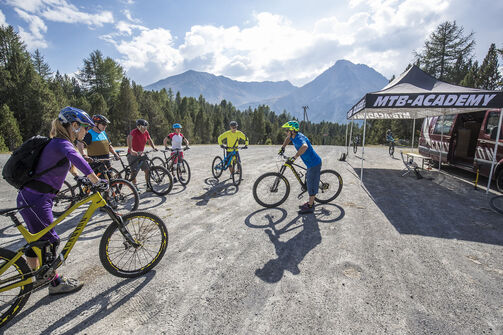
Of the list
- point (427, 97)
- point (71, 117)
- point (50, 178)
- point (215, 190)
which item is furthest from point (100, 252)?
point (427, 97)

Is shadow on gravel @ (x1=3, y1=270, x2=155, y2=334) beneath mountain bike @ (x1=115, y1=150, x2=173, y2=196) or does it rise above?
beneath

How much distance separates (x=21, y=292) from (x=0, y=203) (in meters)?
5.84

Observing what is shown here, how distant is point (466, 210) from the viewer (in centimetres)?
583

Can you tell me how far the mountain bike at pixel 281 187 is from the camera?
5.68 meters

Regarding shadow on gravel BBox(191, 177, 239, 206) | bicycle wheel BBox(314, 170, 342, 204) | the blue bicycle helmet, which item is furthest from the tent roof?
the blue bicycle helmet

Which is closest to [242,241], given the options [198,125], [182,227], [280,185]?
[182,227]

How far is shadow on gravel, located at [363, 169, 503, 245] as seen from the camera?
4.65 meters

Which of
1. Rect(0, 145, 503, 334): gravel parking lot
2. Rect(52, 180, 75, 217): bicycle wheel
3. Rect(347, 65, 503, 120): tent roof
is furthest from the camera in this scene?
Rect(347, 65, 503, 120): tent roof

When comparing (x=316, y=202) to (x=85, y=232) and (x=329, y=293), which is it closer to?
(x=329, y=293)

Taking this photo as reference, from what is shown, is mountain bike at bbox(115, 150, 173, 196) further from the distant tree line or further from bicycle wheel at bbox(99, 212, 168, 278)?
the distant tree line

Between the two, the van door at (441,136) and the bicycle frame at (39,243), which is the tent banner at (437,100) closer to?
the van door at (441,136)

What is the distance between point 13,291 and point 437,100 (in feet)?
36.5

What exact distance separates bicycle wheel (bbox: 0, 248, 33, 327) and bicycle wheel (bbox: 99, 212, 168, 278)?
0.78 meters

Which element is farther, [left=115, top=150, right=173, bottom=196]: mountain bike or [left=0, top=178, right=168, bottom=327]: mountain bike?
[left=115, top=150, right=173, bottom=196]: mountain bike
